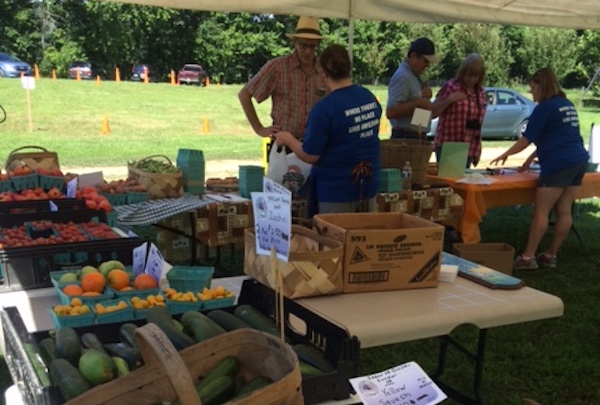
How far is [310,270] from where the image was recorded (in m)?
2.16

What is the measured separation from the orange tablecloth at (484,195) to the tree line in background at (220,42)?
26036 millimetres

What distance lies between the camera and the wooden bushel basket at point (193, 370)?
1.22m

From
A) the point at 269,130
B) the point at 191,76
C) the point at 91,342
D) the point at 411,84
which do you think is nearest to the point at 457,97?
the point at 411,84

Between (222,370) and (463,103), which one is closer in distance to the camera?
(222,370)

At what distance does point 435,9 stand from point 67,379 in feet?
15.0

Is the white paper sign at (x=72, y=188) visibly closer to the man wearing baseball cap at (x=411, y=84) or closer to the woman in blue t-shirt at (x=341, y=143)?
the woman in blue t-shirt at (x=341, y=143)

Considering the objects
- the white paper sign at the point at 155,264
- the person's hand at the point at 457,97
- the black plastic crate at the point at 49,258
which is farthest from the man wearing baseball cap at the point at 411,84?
the white paper sign at the point at 155,264

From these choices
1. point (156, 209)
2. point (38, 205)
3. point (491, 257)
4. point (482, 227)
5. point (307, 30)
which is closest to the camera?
point (38, 205)

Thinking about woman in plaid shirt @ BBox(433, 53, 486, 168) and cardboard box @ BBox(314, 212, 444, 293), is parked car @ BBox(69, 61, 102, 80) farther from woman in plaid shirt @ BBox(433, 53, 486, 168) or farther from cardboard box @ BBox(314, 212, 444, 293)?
cardboard box @ BBox(314, 212, 444, 293)

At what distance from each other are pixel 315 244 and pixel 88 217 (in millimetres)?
1139

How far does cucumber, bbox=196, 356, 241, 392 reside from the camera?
142 cm

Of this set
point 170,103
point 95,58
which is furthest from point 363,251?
point 95,58

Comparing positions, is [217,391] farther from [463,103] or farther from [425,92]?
[463,103]

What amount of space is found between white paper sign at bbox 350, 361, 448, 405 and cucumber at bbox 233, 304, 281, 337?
354 millimetres
